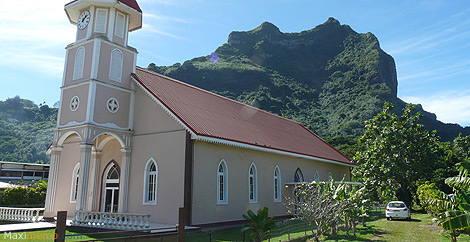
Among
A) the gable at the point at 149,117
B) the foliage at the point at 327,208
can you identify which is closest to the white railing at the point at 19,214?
the gable at the point at 149,117

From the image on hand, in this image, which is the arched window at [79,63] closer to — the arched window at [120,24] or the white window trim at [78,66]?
the white window trim at [78,66]

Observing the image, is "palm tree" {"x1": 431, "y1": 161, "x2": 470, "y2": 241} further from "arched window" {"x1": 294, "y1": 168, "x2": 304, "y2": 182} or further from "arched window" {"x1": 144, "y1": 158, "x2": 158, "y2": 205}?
"arched window" {"x1": 294, "y1": 168, "x2": 304, "y2": 182}

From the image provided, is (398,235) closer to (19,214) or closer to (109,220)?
(109,220)

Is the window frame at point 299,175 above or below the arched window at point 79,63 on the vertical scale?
below

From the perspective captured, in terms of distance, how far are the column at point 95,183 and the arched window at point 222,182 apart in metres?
6.49

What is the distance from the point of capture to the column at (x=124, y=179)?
18047 mm

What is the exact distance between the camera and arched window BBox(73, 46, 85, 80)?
62.4 feet

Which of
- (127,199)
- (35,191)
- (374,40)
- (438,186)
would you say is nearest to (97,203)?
(127,199)

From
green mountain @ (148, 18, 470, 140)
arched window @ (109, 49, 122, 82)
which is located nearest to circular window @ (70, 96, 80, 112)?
arched window @ (109, 49, 122, 82)

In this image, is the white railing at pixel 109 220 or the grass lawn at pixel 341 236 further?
the white railing at pixel 109 220

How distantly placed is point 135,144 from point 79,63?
5.30m

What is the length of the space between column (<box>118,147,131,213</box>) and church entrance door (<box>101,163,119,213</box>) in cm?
143

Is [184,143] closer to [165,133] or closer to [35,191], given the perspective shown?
[165,133]

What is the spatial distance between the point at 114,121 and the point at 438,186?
2605 centimetres
